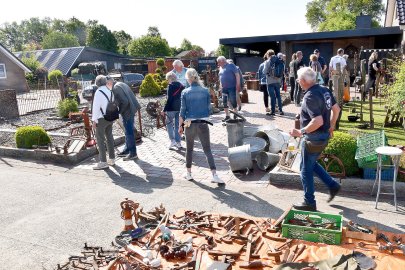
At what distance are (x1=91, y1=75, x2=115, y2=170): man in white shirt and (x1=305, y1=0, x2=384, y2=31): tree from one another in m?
51.7

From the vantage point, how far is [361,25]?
3169 cm

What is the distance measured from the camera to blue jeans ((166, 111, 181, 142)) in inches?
347

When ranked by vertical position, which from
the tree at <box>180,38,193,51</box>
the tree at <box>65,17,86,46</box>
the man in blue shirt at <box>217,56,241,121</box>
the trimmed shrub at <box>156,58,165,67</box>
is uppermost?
the tree at <box>65,17,86,46</box>

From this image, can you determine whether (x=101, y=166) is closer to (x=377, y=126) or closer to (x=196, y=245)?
(x=196, y=245)

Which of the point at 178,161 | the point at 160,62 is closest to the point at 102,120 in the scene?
the point at 178,161

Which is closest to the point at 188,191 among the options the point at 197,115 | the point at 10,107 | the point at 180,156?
the point at 197,115

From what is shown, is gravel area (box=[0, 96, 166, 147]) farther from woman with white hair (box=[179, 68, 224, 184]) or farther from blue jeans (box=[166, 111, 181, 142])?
woman with white hair (box=[179, 68, 224, 184])

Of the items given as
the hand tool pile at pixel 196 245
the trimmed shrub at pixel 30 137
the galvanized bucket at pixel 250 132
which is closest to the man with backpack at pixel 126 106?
the galvanized bucket at pixel 250 132

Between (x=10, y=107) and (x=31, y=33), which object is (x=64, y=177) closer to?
(x=10, y=107)

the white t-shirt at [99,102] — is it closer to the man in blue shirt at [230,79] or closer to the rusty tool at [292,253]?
the man in blue shirt at [230,79]

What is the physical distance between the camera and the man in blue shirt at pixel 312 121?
184 inches

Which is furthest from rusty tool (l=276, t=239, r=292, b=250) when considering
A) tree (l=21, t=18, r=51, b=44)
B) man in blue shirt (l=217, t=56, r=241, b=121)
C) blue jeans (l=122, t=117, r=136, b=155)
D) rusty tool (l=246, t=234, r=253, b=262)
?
tree (l=21, t=18, r=51, b=44)

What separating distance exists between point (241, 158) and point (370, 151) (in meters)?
2.28

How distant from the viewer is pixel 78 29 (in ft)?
349
